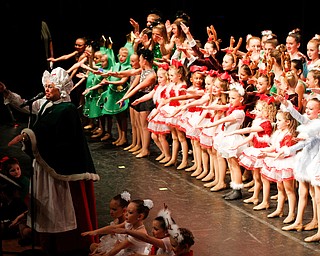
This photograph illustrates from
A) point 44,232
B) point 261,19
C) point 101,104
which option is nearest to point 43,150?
point 44,232

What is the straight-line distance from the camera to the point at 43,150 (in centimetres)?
616

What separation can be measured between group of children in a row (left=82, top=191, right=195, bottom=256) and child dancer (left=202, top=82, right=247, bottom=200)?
5.84 ft

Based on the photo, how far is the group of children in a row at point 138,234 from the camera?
5516 millimetres

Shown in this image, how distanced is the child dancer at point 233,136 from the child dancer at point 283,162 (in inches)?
20.5

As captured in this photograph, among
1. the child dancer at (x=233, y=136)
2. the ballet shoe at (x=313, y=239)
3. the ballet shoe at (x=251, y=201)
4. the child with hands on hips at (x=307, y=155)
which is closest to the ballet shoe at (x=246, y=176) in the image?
the child dancer at (x=233, y=136)

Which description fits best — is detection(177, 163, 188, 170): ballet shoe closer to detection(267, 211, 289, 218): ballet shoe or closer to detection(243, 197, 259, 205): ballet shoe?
detection(243, 197, 259, 205): ballet shoe

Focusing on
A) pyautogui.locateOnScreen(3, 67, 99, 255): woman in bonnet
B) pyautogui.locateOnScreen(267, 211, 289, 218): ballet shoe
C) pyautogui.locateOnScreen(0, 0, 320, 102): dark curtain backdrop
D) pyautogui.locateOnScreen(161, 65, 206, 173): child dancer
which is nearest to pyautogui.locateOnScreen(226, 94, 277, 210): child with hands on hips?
pyautogui.locateOnScreen(267, 211, 289, 218): ballet shoe

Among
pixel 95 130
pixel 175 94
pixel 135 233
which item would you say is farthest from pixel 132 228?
pixel 95 130

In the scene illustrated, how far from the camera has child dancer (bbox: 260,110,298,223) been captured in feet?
23.1

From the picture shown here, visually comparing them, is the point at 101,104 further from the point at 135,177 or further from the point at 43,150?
the point at 43,150

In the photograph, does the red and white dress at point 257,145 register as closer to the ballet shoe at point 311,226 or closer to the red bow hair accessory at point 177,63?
the ballet shoe at point 311,226

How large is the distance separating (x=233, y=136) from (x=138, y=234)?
7.52 ft

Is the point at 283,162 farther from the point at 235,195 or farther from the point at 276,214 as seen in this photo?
the point at 235,195

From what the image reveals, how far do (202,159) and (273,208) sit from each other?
4.09ft
